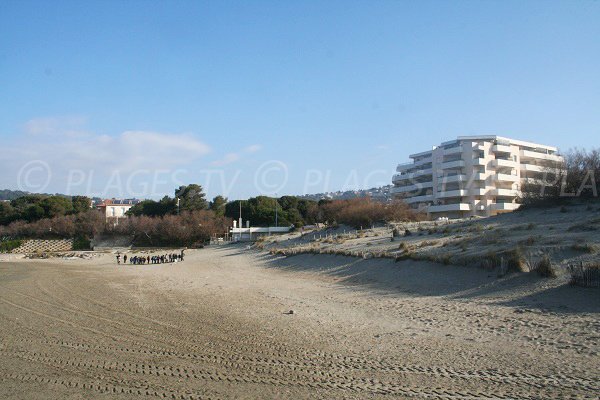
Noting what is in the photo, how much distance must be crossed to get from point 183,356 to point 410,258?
14.8 m

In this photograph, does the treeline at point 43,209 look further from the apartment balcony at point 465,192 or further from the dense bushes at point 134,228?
the apartment balcony at point 465,192

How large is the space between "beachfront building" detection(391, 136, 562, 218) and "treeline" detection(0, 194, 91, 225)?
54.9 metres

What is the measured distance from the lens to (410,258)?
72.3 feet

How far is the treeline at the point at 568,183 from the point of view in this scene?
34875mm

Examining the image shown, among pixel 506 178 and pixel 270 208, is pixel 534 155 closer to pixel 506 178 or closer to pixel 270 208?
pixel 506 178

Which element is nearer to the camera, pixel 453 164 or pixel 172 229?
pixel 453 164

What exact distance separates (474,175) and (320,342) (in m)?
58.0

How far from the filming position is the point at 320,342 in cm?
1025

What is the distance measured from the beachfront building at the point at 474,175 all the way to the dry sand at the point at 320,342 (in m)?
47.5

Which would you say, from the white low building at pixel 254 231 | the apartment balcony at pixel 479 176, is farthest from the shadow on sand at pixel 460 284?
the apartment balcony at pixel 479 176

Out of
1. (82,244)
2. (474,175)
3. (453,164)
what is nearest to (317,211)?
(453,164)

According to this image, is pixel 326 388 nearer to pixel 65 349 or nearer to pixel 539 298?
pixel 65 349

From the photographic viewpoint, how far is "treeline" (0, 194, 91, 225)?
82812 mm

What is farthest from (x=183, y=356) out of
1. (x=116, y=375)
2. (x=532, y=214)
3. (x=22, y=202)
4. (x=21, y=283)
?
(x=22, y=202)
